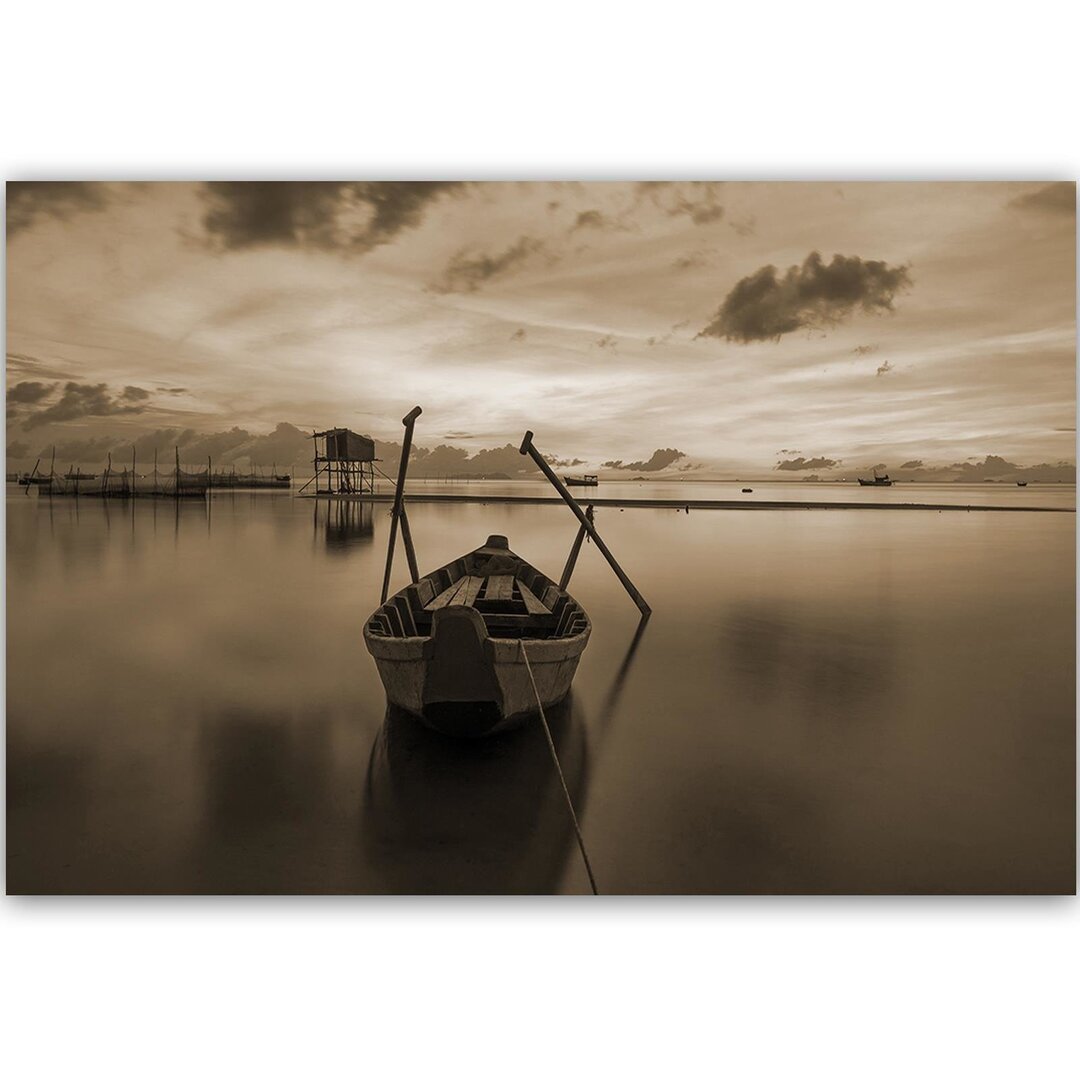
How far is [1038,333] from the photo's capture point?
3.22 metres

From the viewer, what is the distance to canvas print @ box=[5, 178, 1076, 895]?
2.65 m

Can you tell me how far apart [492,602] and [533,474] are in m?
1.32

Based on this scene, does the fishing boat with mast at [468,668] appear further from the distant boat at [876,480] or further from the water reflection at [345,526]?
the water reflection at [345,526]

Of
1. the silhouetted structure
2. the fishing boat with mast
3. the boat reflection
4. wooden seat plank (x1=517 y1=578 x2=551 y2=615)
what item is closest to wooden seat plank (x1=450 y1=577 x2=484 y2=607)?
wooden seat plank (x1=517 y1=578 x2=551 y2=615)

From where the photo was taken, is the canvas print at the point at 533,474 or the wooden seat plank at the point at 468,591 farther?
the wooden seat plank at the point at 468,591

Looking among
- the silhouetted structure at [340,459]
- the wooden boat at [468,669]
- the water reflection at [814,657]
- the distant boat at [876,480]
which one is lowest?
the water reflection at [814,657]

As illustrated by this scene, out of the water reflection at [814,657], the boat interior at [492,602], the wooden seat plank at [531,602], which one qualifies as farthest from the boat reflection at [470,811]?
the water reflection at [814,657]

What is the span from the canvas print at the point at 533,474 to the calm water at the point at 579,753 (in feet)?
0.07

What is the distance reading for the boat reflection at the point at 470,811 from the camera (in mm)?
2420

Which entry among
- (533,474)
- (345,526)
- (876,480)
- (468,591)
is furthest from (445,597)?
(345,526)

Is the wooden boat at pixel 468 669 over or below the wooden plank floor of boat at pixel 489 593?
below

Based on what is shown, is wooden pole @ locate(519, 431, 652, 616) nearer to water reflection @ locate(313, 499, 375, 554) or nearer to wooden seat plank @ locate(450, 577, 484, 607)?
wooden seat plank @ locate(450, 577, 484, 607)

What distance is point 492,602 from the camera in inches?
177
